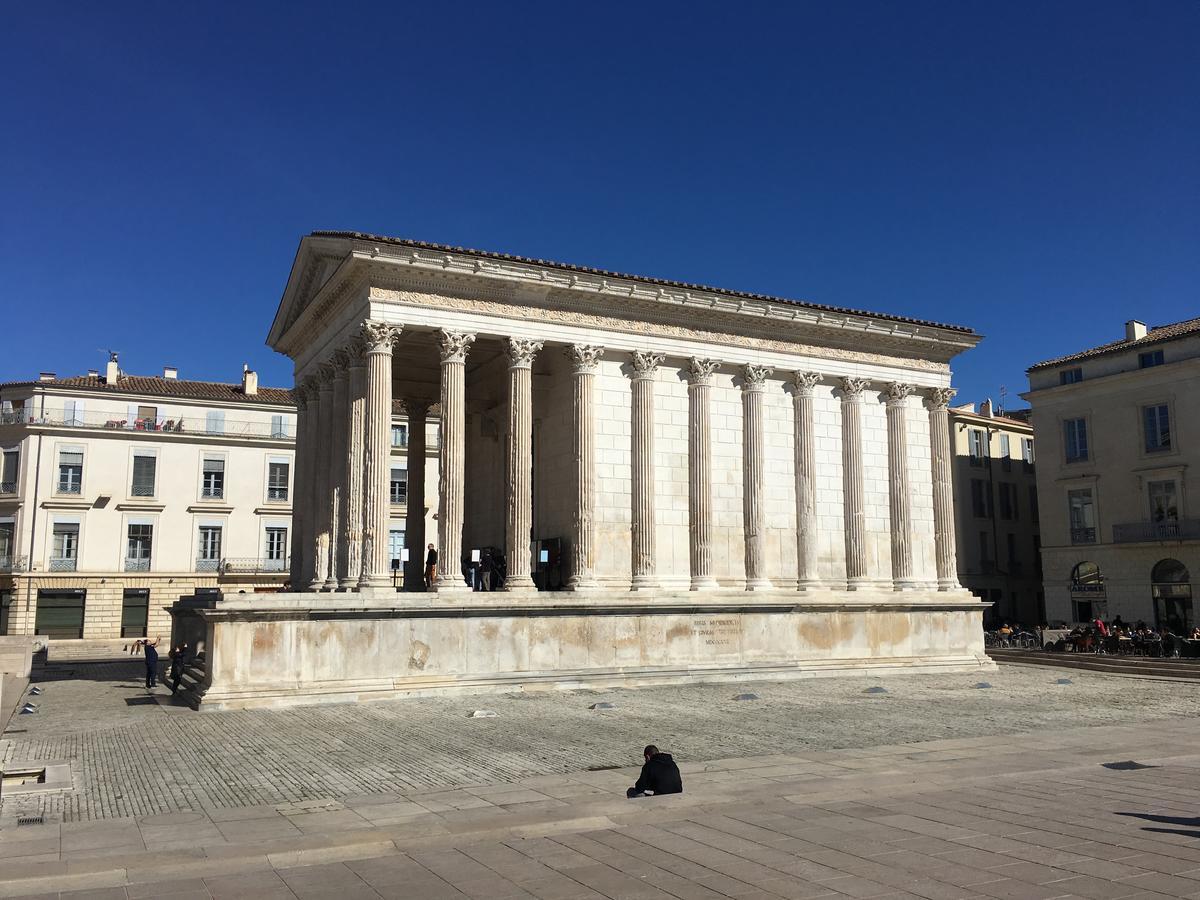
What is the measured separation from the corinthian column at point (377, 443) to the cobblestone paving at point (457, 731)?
4.31 m

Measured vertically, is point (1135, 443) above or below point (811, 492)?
above

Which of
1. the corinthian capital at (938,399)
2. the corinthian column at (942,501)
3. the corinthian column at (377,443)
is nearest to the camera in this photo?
the corinthian column at (377,443)

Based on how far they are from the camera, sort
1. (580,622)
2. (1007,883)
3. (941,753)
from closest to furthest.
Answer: (1007,883), (941,753), (580,622)

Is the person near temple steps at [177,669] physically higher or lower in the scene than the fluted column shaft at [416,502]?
lower

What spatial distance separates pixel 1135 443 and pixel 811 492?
24270 mm

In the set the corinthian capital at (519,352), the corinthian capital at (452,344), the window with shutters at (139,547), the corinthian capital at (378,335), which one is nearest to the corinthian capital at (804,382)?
the corinthian capital at (519,352)

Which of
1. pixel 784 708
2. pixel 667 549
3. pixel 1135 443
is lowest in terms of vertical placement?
pixel 784 708

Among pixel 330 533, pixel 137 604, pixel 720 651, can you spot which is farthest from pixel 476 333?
pixel 137 604

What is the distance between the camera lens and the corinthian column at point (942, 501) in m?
32.3

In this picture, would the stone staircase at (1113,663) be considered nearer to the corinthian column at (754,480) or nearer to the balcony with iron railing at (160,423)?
the corinthian column at (754,480)

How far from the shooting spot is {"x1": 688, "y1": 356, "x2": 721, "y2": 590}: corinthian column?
28.3 m

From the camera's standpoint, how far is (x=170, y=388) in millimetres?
54719

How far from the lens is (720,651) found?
27.1 m

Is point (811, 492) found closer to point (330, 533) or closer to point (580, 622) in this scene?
point (580, 622)
